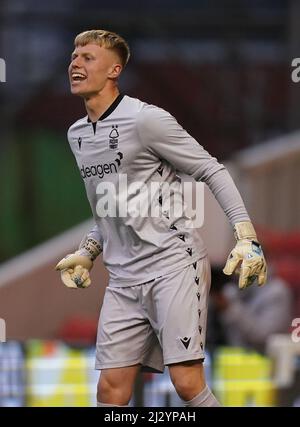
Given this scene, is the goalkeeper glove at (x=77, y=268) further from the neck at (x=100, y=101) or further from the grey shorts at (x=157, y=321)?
the neck at (x=100, y=101)

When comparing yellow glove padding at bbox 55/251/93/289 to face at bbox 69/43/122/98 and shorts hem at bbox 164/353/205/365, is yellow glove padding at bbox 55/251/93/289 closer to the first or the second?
shorts hem at bbox 164/353/205/365

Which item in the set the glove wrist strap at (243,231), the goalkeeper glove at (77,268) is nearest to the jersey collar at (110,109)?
the goalkeeper glove at (77,268)

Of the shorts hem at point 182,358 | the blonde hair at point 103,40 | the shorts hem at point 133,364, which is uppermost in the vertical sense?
the blonde hair at point 103,40

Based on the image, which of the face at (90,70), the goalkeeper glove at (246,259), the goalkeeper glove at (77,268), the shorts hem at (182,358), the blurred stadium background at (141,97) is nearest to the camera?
the goalkeeper glove at (246,259)

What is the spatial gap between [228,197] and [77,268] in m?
0.85

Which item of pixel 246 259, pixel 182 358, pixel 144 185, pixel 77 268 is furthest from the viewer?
pixel 77 268

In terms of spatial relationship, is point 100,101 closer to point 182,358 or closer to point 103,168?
point 103,168

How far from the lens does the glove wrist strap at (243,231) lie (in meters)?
5.79

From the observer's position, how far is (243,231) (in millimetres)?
5797

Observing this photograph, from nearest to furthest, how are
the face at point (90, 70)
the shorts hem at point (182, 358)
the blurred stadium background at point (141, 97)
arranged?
the shorts hem at point (182, 358) → the face at point (90, 70) → the blurred stadium background at point (141, 97)

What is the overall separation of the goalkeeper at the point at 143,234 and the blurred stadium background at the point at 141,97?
236 inches

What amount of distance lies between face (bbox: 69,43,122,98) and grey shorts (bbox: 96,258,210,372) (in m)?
0.90

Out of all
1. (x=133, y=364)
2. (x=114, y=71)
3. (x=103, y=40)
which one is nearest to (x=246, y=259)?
(x=133, y=364)

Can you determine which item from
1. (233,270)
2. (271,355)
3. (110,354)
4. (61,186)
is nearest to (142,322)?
(110,354)
